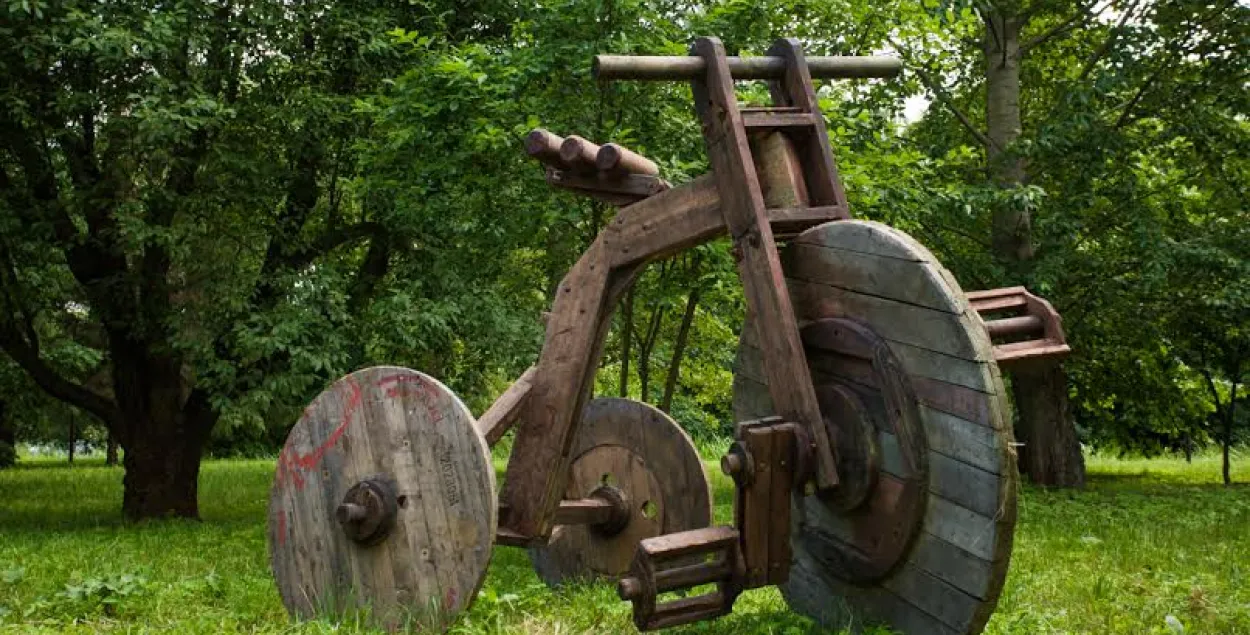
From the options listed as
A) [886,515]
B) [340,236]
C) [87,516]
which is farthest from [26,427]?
[886,515]

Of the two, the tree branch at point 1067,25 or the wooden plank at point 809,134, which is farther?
the tree branch at point 1067,25

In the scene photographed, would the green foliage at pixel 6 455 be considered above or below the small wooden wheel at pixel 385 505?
above

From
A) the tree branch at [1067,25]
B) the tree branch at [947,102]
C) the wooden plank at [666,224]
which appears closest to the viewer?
the wooden plank at [666,224]

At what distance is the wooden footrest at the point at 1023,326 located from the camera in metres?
4.33

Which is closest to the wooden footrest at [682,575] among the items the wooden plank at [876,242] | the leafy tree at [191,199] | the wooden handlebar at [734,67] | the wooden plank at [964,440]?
the wooden plank at [964,440]

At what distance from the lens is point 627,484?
6777mm

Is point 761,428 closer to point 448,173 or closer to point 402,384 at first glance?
point 402,384

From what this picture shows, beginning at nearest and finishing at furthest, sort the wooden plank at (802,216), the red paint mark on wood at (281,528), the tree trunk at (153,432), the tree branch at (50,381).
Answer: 1. the wooden plank at (802,216)
2. the red paint mark on wood at (281,528)
3. the tree branch at (50,381)
4. the tree trunk at (153,432)

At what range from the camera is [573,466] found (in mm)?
7031

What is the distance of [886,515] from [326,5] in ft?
31.1

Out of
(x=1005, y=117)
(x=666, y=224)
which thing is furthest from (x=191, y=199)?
(x=1005, y=117)

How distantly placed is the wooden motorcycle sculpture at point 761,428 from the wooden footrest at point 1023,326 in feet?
0.04

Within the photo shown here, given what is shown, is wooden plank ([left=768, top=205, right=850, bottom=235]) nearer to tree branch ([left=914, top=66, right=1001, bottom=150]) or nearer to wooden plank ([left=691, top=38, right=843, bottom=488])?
wooden plank ([left=691, top=38, right=843, bottom=488])

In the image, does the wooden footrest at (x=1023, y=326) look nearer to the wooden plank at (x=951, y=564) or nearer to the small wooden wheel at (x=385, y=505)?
the wooden plank at (x=951, y=564)
